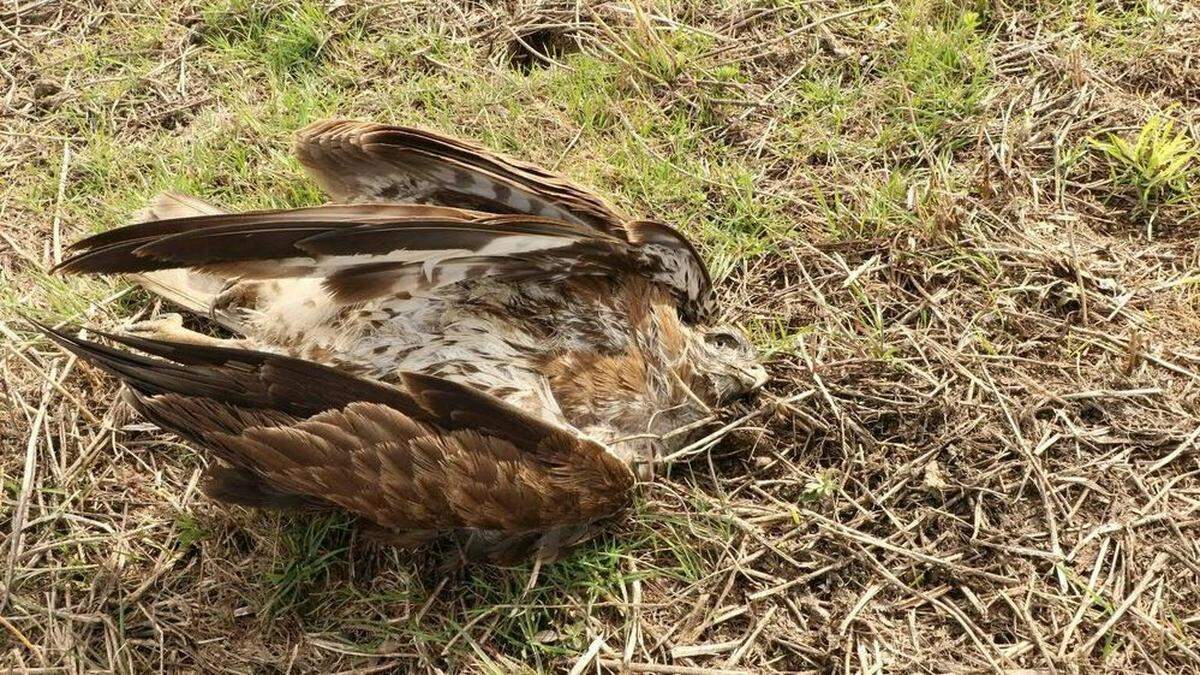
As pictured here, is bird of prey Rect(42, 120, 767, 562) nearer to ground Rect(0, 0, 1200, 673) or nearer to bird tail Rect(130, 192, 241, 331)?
bird tail Rect(130, 192, 241, 331)

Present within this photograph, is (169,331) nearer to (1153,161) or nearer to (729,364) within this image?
(729,364)

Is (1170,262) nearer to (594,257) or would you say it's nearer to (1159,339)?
(1159,339)

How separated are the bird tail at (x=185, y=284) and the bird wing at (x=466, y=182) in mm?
462

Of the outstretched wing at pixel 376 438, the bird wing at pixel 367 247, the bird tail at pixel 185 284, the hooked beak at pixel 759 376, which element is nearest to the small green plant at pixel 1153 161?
the hooked beak at pixel 759 376

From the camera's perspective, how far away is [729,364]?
249 centimetres

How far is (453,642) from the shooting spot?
7.64ft

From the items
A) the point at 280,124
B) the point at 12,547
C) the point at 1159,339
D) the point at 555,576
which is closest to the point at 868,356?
the point at 1159,339

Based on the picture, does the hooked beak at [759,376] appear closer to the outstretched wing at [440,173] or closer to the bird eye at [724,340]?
the bird eye at [724,340]

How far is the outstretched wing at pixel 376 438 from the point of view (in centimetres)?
202

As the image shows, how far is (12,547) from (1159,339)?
2.93 meters

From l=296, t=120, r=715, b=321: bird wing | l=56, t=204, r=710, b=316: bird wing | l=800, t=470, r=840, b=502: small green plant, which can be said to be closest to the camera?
l=56, t=204, r=710, b=316: bird wing

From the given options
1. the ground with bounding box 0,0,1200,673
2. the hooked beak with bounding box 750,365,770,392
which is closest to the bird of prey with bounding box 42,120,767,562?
the hooked beak with bounding box 750,365,770,392

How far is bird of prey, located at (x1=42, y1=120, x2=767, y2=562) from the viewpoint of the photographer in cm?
201

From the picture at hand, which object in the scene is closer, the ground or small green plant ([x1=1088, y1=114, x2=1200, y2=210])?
the ground
